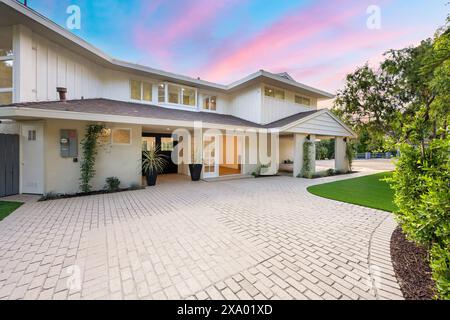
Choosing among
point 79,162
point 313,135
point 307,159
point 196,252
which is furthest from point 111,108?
point 313,135

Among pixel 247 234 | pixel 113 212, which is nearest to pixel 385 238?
pixel 247 234

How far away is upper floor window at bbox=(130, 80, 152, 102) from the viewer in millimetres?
10915

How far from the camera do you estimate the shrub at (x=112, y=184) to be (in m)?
7.71

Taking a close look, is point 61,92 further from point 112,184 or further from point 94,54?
point 112,184

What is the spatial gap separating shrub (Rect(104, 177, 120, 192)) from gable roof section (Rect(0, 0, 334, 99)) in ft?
20.1

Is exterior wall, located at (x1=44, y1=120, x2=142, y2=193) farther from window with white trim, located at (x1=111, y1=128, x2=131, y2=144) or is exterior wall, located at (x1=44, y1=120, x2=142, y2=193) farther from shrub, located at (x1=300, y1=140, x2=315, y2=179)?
shrub, located at (x1=300, y1=140, x2=315, y2=179)

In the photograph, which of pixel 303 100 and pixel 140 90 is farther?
pixel 303 100

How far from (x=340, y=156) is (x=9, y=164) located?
18350 millimetres

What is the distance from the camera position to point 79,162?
7398mm

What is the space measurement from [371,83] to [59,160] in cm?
1659
